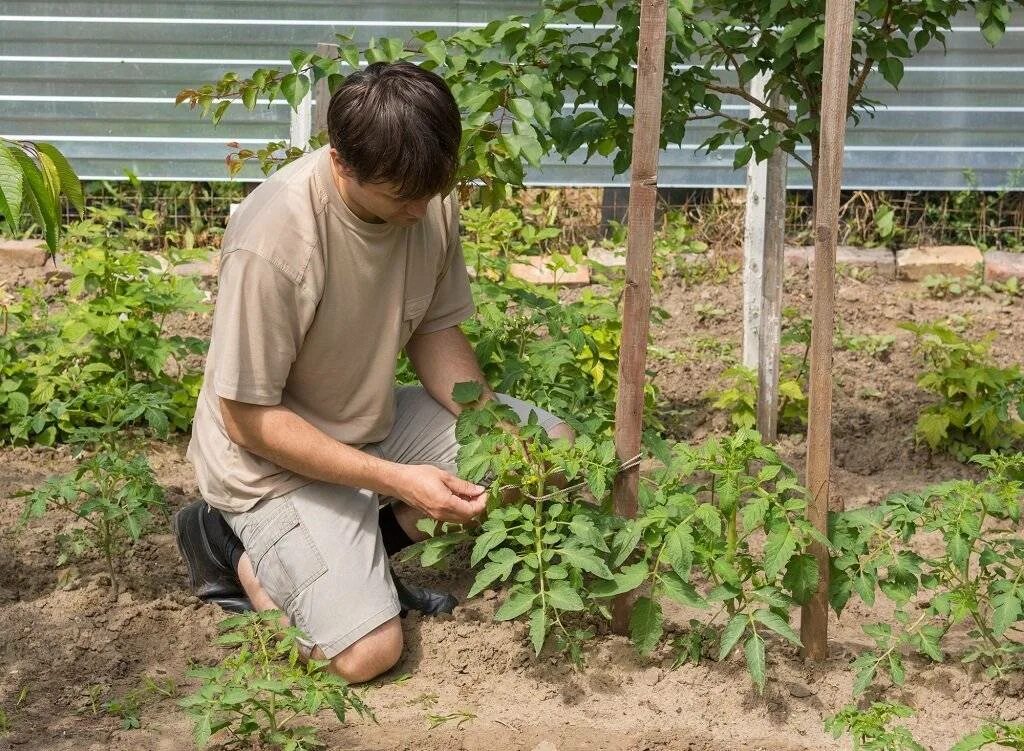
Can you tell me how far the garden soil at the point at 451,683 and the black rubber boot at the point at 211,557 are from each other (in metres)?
→ 0.05

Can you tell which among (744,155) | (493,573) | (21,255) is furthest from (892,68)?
(21,255)

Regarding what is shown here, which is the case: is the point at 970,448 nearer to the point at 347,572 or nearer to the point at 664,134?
the point at 664,134

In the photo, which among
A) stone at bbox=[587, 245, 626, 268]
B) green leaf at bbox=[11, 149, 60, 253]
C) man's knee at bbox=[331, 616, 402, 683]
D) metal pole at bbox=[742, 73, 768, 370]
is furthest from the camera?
stone at bbox=[587, 245, 626, 268]

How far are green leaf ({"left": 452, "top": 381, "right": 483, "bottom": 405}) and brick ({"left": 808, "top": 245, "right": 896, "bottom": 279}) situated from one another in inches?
129

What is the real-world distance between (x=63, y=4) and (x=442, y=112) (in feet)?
13.5

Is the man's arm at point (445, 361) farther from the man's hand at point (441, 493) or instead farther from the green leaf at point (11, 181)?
the green leaf at point (11, 181)

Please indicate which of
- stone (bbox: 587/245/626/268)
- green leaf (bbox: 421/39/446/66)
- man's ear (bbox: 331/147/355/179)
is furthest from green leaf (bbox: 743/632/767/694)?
stone (bbox: 587/245/626/268)

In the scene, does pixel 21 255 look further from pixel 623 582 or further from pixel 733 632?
pixel 733 632

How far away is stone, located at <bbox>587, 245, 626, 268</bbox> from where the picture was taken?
5906mm

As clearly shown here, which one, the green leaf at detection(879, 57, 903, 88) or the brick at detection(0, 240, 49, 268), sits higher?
the green leaf at detection(879, 57, 903, 88)

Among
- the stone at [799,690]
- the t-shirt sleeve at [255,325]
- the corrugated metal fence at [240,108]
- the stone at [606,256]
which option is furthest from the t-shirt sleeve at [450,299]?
the corrugated metal fence at [240,108]

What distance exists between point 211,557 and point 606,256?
321cm

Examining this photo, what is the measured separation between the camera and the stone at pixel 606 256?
5.91 metres

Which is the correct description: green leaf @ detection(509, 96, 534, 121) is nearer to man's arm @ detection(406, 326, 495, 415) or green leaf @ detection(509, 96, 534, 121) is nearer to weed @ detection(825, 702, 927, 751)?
man's arm @ detection(406, 326, 495, 415)
